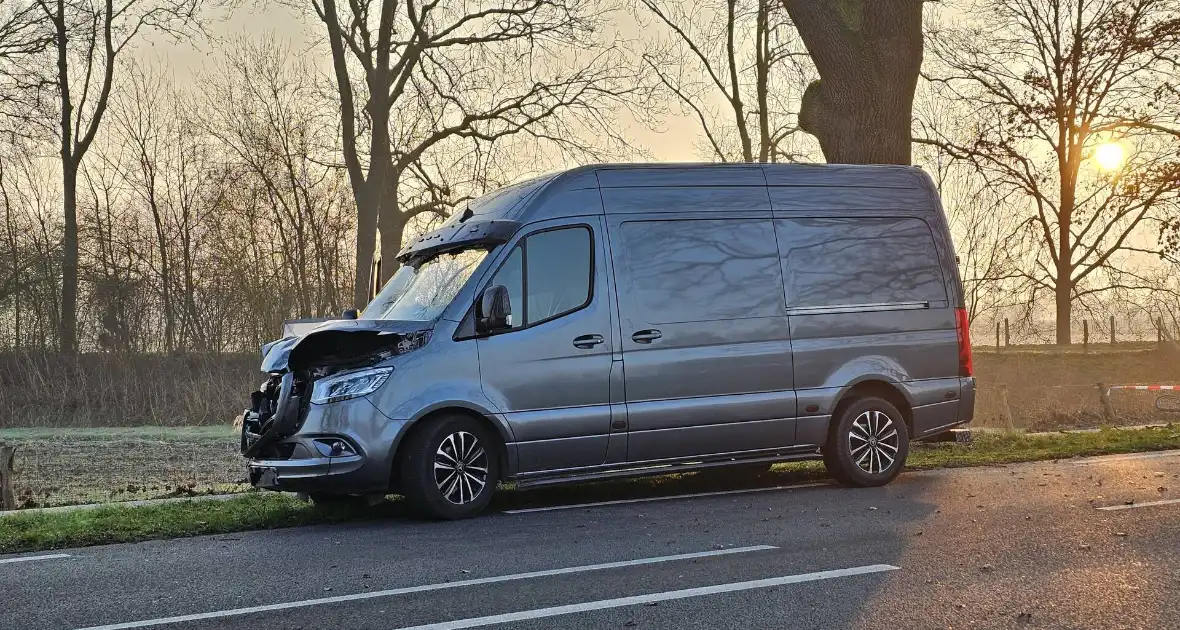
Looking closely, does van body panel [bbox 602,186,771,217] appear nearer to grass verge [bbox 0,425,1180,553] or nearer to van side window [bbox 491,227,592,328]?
van side window [bbox 491,227,592,328]

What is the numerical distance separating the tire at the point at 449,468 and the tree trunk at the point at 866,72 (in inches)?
304

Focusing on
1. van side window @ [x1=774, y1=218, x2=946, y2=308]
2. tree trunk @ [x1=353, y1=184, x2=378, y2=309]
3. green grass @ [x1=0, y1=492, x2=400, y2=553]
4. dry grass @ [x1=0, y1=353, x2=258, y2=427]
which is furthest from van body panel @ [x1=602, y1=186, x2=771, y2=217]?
tree trunk @ [x1=353, y1=184, x2=378, y2=309]

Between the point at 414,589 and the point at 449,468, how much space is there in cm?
276

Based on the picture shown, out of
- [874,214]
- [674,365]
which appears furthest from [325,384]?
[874,214]

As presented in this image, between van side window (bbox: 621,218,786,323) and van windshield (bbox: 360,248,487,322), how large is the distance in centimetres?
133

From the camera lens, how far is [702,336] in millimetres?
10062

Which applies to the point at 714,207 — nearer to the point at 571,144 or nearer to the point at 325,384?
the point at 325,384

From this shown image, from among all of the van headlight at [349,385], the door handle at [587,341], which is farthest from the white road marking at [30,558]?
the door handle at [587,341]

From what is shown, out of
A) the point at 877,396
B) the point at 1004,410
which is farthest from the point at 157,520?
the point at 1004,410

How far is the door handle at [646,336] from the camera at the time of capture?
385 inches

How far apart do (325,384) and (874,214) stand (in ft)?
17.3

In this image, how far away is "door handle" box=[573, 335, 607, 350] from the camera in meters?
9.52

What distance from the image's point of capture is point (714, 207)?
10383 mm

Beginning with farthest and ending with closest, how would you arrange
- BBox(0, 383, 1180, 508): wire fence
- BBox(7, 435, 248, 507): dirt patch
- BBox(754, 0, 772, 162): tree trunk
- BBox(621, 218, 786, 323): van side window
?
BBox(754, 0, 772, 162): tree trunk < BBox(0, 383, 1180, 508): wire fence < BBox(7, 435, 248, 507): dirt patch < BBox(621, 218, 786, 323): van side window
